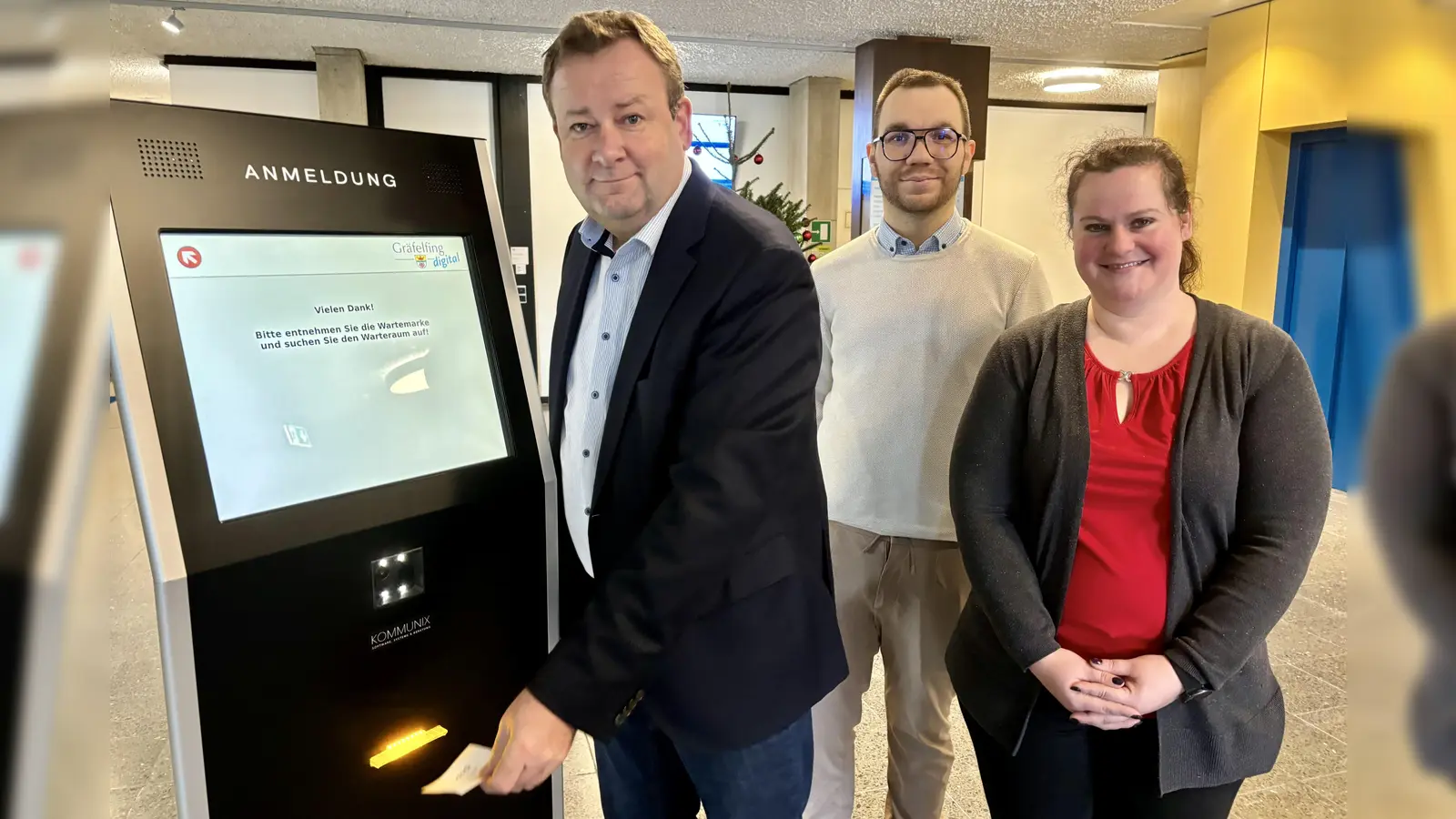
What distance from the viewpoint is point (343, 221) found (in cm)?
100

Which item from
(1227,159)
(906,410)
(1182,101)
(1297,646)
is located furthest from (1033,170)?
(906,410)

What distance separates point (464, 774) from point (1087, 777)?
3.02ft

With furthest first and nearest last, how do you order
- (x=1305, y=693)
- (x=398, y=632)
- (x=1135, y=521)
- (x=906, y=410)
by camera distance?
(x=1305, y=693) → (x=906, y=410) → (x=1135, y=521) → (x=398, y=632)

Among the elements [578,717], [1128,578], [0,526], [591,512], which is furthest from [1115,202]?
[0,526]

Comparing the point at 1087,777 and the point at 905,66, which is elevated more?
the point at 905,66

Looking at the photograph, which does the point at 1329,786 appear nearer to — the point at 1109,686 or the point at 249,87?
the point at 1109,686

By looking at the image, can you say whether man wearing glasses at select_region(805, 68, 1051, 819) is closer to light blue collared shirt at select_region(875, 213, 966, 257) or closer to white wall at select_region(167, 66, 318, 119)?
light blue collared shirt at select_region(875, 213, 966, 257)

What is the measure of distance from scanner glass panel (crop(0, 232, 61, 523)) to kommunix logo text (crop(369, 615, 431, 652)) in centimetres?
94

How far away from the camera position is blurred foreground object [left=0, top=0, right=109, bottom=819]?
0.50 feet

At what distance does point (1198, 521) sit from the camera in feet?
4.08

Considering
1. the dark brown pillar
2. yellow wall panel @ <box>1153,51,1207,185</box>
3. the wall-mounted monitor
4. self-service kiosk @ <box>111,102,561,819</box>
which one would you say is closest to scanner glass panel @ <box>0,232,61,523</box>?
self-service kiosk @ <box>111,102,561,819</box>

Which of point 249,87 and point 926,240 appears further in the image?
point 249,87

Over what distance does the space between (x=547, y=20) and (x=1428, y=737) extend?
17.9ft

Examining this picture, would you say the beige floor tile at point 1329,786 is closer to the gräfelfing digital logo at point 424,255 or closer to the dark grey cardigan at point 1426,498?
the gräfelfing digital logo at point 424,255
